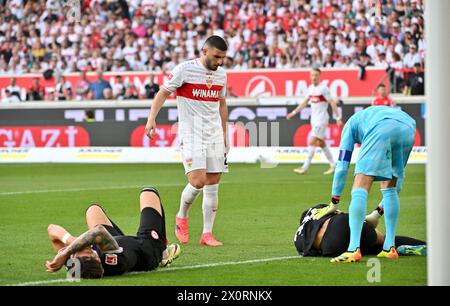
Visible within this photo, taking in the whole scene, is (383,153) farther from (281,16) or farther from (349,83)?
(281,16)

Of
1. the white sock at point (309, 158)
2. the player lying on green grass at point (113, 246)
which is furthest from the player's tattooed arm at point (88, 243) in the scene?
the white sock at point (309, 158)

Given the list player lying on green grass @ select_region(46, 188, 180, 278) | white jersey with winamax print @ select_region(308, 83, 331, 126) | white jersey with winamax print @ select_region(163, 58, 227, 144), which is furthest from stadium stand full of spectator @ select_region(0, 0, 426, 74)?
player lying on green grass @ select_region(46, 188, 180, 278)

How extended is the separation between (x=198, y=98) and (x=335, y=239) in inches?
111

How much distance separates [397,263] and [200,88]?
347 cm

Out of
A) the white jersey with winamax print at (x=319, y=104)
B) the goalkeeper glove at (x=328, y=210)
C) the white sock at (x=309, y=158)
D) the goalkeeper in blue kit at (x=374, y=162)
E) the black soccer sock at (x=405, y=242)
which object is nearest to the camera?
the goalkeeper in blue kit at (x=374, y=162)

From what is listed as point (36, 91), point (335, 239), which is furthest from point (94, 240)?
point (36, 91)

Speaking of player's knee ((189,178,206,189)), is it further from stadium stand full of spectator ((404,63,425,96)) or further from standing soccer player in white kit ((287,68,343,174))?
stadium stand full of spectator ((404,63,425,96))

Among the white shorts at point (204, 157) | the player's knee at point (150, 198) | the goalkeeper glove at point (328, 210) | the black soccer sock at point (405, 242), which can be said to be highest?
the white shorts at point (204, 157)

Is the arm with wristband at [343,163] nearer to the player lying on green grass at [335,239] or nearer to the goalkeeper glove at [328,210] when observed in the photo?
the goalkeeper glove at [328,210]

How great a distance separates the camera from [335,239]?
32.3ft

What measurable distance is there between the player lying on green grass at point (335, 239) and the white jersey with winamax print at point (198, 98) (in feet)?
6.79

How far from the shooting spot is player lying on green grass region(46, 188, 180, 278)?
8.17 metres

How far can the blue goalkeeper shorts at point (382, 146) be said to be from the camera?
959cm

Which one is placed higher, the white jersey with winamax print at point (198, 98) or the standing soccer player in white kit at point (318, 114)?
the white jersey with winamax print at point (198, 98)
